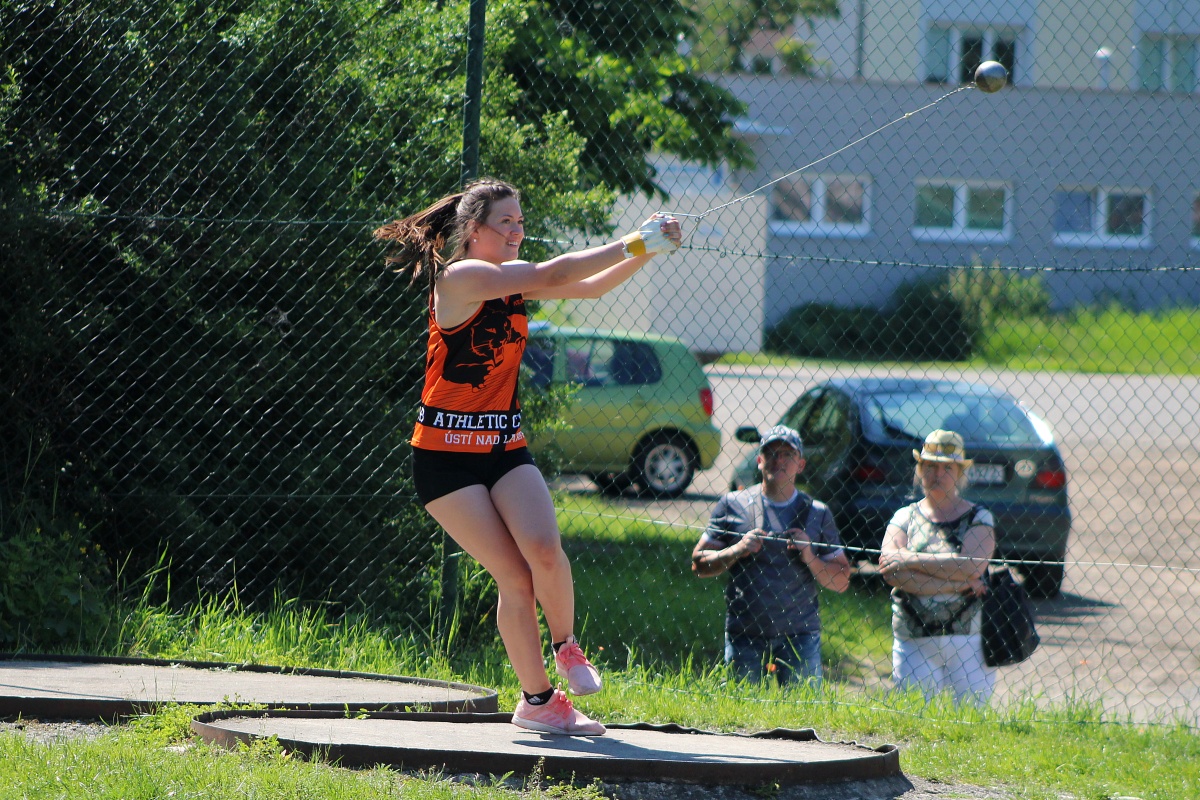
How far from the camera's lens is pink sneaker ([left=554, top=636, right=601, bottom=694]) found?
3879mm

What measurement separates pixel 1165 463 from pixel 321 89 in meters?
13.0

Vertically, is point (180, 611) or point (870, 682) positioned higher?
point (180, 611)

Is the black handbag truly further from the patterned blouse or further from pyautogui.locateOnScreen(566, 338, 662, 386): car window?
pyautogui.locateOnScreen(566, 338, 662, 386): car window

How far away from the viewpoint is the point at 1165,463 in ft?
50.9

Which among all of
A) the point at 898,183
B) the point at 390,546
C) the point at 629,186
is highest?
the point at 898,183

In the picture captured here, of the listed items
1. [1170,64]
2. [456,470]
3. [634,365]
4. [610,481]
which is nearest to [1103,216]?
[1170,64]

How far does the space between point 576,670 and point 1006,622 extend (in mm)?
2456

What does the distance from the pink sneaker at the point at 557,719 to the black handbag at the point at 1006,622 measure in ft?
7.17

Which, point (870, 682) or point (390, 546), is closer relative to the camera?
point (390, 546)

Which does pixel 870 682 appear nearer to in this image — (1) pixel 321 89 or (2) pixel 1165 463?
(1) pixel 321 89

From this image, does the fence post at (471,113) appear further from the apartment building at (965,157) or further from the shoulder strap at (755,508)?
the apartment building at (965,157)

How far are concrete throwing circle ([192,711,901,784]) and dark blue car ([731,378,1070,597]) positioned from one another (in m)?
3.79

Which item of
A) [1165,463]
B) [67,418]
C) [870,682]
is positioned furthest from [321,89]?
[1165,463]

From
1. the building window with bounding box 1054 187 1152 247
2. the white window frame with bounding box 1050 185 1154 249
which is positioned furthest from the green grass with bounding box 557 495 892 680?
the building window with bounding box 1054 187 1152 247
